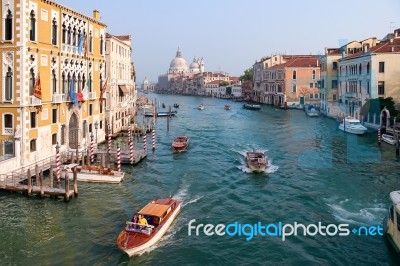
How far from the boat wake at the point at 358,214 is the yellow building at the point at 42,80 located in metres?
14.3

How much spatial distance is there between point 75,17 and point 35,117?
299 inches

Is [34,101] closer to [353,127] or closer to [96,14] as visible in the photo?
[96,14]

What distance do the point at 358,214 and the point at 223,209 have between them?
516cm

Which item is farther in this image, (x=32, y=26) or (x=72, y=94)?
(x=72, y=94)

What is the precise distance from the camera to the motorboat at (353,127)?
37281 millimetres

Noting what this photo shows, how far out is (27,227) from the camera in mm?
15125

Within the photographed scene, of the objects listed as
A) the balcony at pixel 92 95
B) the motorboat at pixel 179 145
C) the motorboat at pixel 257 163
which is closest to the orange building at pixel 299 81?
the motorboat at pixel 179 145

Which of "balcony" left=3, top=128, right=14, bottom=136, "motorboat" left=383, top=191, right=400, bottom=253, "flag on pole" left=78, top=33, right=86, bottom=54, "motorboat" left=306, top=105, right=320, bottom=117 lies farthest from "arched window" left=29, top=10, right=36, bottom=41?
"motorboat" left=306, top=105, right=320, bottom=117

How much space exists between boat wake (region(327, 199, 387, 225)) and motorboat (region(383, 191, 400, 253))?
1546 millimetres

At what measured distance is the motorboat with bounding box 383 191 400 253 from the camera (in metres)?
12.9

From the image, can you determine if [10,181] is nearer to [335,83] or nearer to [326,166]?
[326,166]

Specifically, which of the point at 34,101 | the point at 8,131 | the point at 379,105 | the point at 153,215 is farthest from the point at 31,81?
the point at 379,105

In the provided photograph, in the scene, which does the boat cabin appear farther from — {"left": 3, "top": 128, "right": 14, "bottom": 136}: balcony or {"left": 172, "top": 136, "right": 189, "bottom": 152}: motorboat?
{"left": 172, "top": 136, "right": 189, "bottom": 152}: motorboat

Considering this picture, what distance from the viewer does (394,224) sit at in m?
13.3
